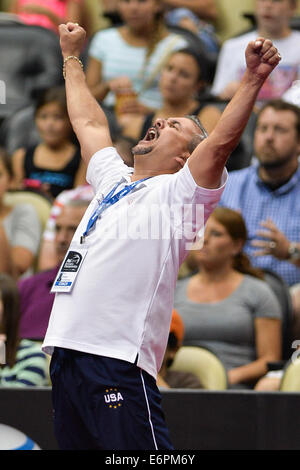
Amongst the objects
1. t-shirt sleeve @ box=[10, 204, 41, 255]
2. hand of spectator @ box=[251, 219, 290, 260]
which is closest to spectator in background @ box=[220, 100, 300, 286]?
hand of spectator @ box=[251, 219, 290, 260]

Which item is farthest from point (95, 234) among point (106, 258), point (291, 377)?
point (291, 377)

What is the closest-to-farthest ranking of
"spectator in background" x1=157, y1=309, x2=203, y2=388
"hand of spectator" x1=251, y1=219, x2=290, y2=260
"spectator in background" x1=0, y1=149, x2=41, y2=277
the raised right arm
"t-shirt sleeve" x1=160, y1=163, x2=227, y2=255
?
"t-shirt sleeve" x1=160, y1=163, x2=227, y2=255 < the raised right arm < "spectator in background" x1=157, y1=309, x2=203, y2=388 < "hand of spectator" x1=251, y1=219, x2=290, y2=260 < "spectator in background" x1=0, y1=149, x2=41, y2=277

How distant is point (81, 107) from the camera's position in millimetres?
3326

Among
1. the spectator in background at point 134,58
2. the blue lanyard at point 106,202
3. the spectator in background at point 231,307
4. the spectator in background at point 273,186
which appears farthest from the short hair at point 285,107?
the blue lanyard at point 106,202

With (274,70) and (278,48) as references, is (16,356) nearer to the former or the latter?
→ (274,70)

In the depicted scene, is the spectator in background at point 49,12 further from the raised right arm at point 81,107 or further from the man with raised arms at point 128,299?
the man with raised arms at point 128,299

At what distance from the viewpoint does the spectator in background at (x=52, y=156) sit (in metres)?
5.96

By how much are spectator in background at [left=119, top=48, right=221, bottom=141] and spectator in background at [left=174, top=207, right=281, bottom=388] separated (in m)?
1.38

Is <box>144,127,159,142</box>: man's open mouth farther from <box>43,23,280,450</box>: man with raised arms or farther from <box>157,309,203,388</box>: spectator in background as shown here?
<box>157,309,203,388</box>: spectator in background

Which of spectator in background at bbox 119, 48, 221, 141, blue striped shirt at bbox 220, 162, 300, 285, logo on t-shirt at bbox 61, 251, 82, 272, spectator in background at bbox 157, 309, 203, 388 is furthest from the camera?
spectator in background at bbox 119, 48, 221, 141

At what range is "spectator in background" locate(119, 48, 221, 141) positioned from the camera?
19.5 ft

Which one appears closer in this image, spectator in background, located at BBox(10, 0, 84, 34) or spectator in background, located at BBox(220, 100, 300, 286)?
spectator in background, located at BBox(220, 100, 300, 286)

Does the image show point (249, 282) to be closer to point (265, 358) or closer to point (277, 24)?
point (265, 358)

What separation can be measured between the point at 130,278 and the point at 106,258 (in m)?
0.10
